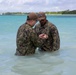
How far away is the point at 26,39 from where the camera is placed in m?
7.18

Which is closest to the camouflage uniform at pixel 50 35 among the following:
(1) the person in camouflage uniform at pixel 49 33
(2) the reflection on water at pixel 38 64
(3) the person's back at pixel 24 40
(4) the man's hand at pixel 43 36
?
(1) the person in camouflage uniform at pixel 49 33

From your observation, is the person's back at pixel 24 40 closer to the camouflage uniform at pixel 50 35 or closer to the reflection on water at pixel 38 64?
the reflection on water at pixel 38 64

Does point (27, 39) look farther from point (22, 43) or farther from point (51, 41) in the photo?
point (51, 41)

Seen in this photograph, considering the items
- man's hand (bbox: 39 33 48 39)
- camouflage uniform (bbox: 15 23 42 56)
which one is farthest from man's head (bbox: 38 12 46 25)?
camouflage uniform (bbox: 15 23 42 56)

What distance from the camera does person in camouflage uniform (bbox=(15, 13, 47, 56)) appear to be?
708cm

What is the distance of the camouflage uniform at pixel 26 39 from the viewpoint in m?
7.09

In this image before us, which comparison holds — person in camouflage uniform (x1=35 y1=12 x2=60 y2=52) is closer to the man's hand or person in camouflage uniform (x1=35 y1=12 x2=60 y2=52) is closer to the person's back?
the man's hand

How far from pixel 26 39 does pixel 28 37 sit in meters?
0.08

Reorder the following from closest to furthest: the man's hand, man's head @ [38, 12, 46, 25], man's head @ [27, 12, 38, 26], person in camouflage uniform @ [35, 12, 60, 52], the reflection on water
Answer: the reflection on water → man's head @ [27, 12, 38, 26] → the man's hand → man's head @ [38, 12, 46, 25] → person in camouflage uniform @ [35, 12, 60, 52]

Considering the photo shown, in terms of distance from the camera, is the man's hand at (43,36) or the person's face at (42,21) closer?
the man's hand at (43,36)

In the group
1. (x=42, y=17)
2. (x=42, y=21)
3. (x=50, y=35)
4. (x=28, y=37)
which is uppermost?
(x=42, y=17)

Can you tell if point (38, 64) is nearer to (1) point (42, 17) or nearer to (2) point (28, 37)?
(2) point (28, 37)

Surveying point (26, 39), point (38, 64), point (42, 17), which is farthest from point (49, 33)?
point (38, 64)

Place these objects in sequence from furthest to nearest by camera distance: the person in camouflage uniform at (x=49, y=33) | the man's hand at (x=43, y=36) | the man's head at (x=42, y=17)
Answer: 1. the person in camouflage uniform at (x=49, y=33)
2. the man's head at (x=42, y=17)
3. the man's hand at (x=43, y=36)
